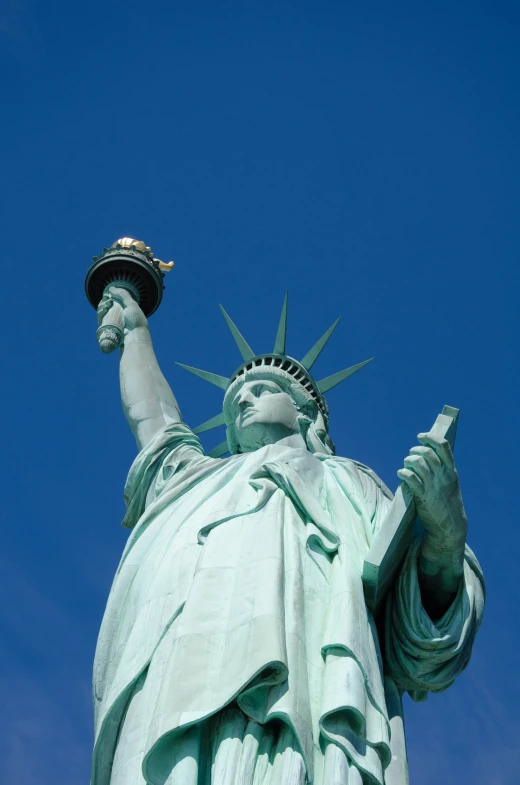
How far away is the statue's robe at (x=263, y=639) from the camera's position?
745 centimetres

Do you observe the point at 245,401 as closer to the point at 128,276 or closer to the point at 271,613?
the point at 128,276

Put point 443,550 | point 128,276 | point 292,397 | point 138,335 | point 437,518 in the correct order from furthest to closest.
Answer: point 128,276
point 138,335
point 292,397
point 443,550
point 437,518

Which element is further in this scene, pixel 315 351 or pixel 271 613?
pixel 315 351

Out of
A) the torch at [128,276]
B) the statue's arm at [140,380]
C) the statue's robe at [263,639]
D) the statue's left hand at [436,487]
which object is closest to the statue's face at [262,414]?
the statue's robe at [263,639]

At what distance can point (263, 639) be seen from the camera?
25.4ft

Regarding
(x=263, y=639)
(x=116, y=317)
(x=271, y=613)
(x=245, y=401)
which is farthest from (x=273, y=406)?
(x=263, y=639)

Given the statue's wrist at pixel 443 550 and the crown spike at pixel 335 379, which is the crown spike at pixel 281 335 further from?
the statue's wrist at pixel 443 550

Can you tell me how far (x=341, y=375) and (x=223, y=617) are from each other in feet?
14.4

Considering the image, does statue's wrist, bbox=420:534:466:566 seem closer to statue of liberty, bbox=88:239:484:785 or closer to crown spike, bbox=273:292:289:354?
statue of liberty, bbox=88:239:484:785

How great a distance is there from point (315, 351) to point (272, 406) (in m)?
1.48

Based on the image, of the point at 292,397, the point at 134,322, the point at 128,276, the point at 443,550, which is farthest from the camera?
the point at 128,276

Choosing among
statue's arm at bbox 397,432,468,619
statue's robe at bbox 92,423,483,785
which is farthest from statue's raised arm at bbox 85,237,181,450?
statue's arm at bbox 397,432,468,619

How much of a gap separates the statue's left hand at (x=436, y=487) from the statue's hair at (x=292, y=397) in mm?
2306

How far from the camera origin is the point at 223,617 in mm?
8141
